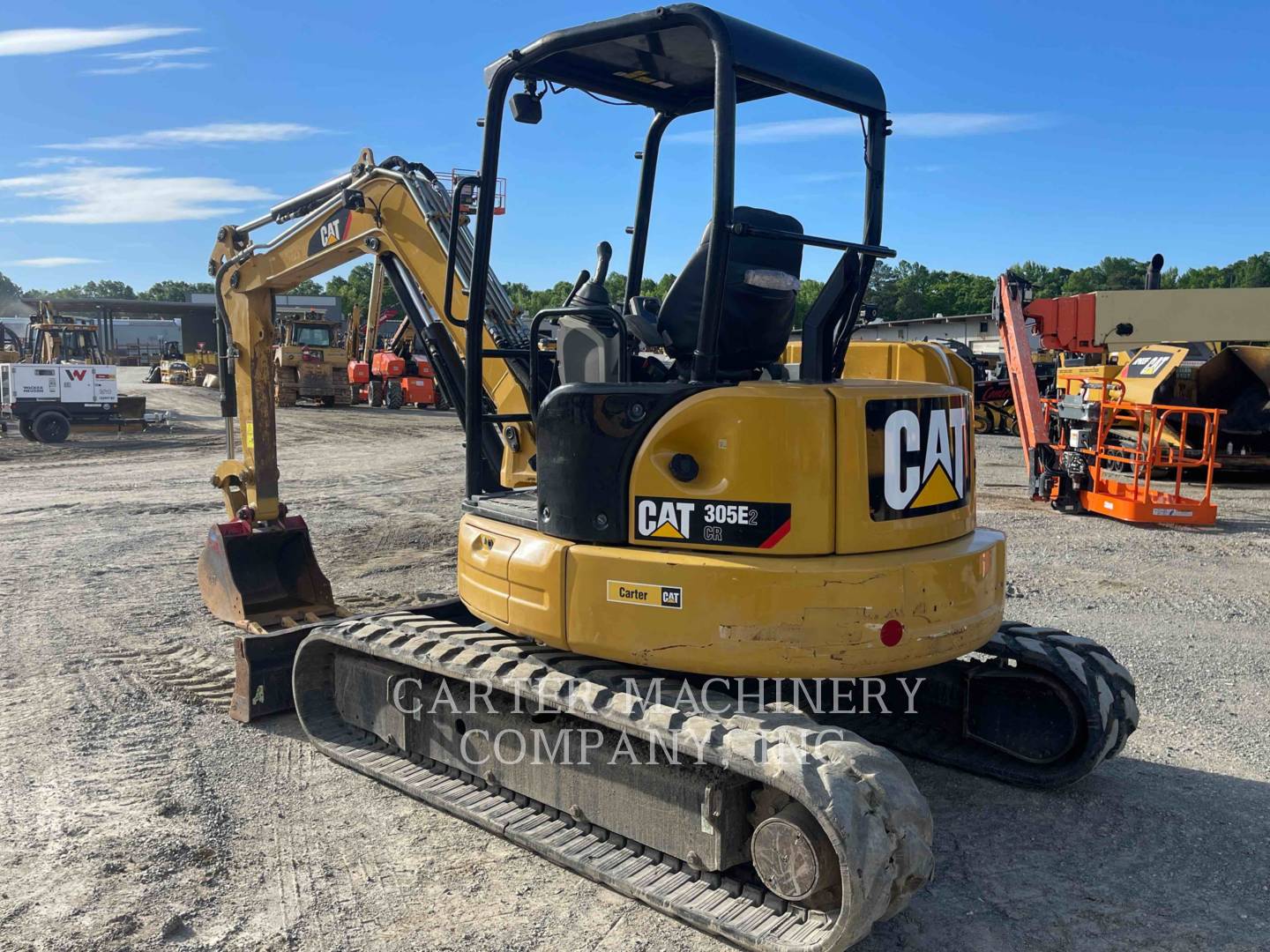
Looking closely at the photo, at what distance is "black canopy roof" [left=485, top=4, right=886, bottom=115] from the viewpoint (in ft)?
12.1

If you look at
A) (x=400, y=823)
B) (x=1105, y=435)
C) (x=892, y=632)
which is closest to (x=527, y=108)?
(x=892, y=632)

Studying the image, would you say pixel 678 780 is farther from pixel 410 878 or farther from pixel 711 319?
pixel 711 319

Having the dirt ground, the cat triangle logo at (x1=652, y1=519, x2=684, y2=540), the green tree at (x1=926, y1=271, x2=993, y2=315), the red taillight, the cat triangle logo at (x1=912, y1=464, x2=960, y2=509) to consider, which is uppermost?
the green tree at (x1=926, y1=271, x2=993, y2=315)

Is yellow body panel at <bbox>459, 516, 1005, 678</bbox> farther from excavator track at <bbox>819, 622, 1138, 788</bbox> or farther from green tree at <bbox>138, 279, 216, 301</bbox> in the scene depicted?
green tree at <bbox>138, 279, 216, 301</bbox>

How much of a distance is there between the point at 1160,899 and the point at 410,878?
276 centimetres

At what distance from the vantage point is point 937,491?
396cm

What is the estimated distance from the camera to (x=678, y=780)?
3.65m

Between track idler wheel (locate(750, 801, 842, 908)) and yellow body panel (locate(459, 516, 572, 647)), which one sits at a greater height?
yellow body panel (locate(459, 516, 572, 647))

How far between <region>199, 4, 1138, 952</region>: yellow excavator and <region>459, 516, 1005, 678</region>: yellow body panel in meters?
0.01

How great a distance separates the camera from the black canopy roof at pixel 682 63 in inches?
146

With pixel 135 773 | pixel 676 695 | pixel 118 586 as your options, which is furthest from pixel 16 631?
pixel 676 695

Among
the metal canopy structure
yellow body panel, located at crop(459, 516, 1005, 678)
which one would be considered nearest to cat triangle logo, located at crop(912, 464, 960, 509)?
yellow body panel, located at crop(459, 516, 1005, 678)

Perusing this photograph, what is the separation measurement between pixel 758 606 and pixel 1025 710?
1.96m

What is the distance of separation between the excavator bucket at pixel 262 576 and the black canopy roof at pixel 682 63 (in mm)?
3754
